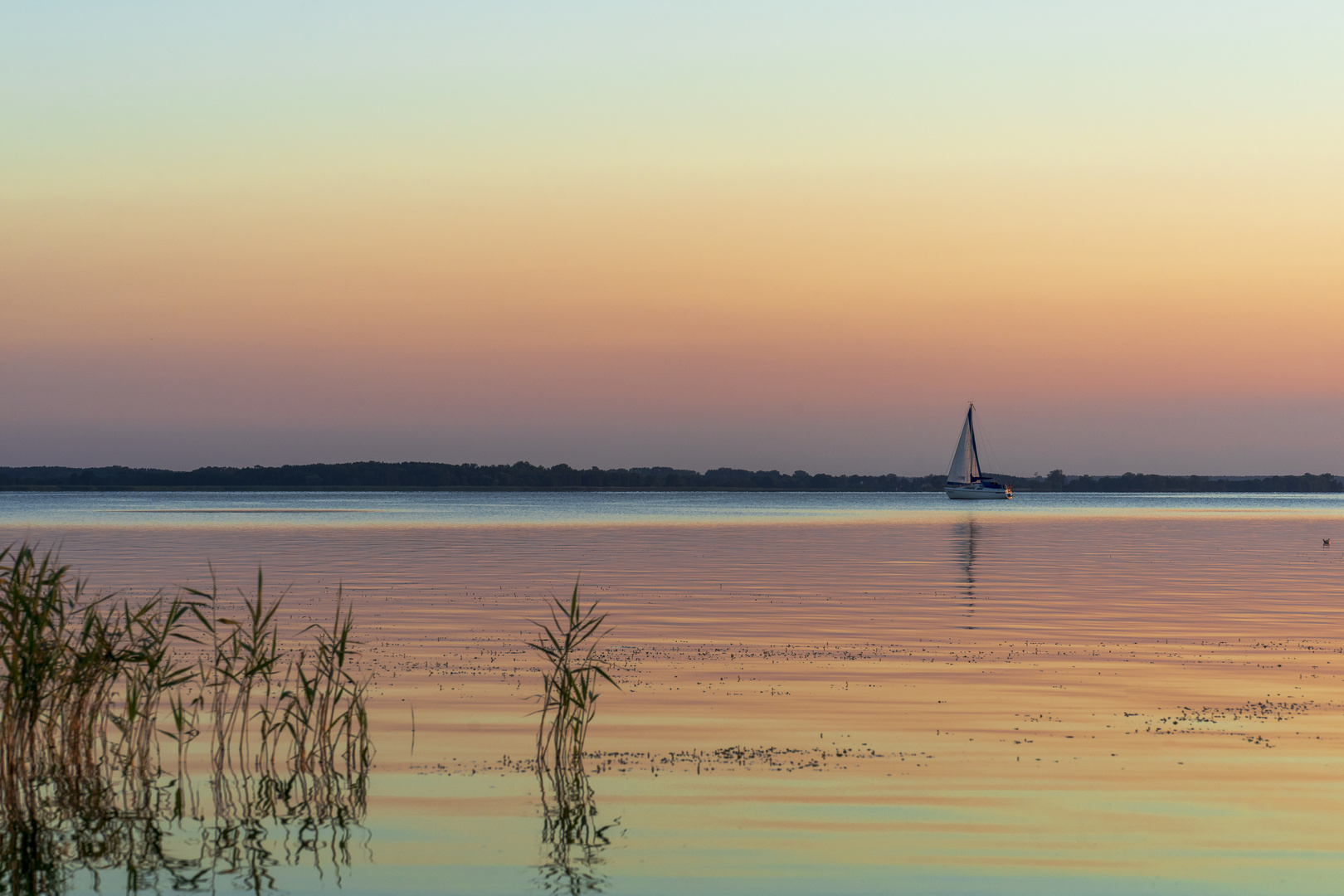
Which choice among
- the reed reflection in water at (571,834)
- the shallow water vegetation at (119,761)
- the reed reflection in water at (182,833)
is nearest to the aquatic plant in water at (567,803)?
the reed reflection in water at (571,834)

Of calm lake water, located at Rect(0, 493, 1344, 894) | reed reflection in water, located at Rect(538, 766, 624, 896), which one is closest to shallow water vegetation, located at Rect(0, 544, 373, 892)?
calm lake water, located at Rect(0, 493, 1344, 894)

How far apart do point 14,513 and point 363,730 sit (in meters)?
128

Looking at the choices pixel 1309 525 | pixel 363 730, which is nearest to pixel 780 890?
pixel 363 730

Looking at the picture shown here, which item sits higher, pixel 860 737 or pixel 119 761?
pixel 860 737

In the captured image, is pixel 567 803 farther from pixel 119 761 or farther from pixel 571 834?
pixel 119 761

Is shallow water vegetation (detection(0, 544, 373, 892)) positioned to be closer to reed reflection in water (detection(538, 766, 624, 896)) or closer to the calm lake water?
the calm lake water

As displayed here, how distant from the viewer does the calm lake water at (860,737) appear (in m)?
13.3

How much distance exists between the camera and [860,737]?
19.6m

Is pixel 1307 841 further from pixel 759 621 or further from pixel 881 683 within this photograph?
pixel 759 621

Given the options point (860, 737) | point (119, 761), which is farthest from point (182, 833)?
point (860, 737)

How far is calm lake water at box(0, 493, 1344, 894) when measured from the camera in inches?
523

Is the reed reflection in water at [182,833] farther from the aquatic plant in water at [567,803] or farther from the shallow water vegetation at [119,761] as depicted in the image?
the aquatic plant in water at [567,803]

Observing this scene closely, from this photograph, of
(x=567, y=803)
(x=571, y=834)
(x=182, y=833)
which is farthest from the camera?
(x=567, y=803)

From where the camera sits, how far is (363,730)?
58.4 ft
